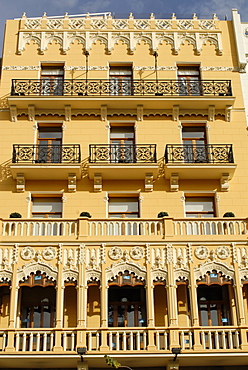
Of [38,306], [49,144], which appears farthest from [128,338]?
[49,144]

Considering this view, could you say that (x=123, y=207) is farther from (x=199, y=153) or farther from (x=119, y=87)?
(x=119, y=87)

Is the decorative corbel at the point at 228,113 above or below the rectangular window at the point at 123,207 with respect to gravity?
above

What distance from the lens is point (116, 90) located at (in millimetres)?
26031

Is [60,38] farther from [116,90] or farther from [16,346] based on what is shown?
[16,346]

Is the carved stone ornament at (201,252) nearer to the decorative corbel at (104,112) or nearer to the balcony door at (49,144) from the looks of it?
the balcony door at (49,144)

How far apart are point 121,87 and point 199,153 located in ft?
14.8

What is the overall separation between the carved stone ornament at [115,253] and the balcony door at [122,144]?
4770 mm

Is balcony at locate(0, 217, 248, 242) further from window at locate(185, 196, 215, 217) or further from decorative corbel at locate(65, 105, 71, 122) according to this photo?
decorative corbel at locate(65, 105, 71, 122)

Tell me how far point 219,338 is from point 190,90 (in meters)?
11.1

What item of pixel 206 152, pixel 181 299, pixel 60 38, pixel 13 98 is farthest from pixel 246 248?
pixel 60 38

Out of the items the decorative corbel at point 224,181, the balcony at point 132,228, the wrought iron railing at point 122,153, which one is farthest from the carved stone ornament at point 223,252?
the wrought iron railing at point 122,153

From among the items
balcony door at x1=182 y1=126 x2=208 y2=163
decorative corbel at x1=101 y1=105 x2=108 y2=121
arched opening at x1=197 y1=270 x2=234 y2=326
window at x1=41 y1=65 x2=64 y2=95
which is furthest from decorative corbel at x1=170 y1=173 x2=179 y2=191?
window at x1=41 y1=65 x2=64 y2=95

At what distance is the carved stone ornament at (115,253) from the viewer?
2059 cm

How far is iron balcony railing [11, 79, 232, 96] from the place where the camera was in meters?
25.8
